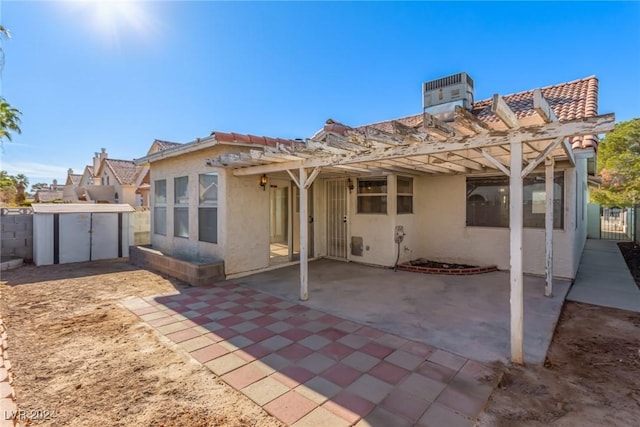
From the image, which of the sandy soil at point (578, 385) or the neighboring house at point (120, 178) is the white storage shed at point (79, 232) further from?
the neighboring house at point (120, 178)

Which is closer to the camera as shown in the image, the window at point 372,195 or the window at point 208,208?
the window at point 208,208

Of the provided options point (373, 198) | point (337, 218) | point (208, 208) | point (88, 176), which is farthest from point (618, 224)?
point (88, 176)

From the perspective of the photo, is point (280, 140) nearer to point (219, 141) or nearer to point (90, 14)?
point (219, 141)

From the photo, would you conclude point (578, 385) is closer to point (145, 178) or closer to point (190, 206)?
point (190, 206)

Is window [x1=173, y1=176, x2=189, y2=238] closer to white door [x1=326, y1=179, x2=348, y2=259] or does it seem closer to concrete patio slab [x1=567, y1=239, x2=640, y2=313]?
white door [x1=326, y1=179, x2=348, y2=259]

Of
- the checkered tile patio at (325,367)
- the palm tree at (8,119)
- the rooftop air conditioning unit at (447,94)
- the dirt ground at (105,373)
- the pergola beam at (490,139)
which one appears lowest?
the dirt ground at (105,373)

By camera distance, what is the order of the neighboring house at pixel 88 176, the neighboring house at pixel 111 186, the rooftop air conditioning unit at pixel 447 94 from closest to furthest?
1. the rooftop air conditioning unit at pixel 447 94
2. the neighboring house at pixel 111 186
3. the neighboring house at pixel 88 176

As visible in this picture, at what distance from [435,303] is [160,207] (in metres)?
8.80

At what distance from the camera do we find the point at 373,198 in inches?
344

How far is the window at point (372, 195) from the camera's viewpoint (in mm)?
8531

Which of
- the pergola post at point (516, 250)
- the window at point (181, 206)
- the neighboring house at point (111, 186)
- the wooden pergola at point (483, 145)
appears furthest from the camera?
the neighboring house at point (111, 186)

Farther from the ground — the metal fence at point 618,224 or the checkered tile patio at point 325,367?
the metal fence at point 618,224

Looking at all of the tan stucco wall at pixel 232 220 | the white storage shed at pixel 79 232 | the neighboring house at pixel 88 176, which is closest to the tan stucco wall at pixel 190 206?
the tan stucco wall at pixel 232 220

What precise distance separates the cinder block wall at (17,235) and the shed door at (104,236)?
1731 millimetres
